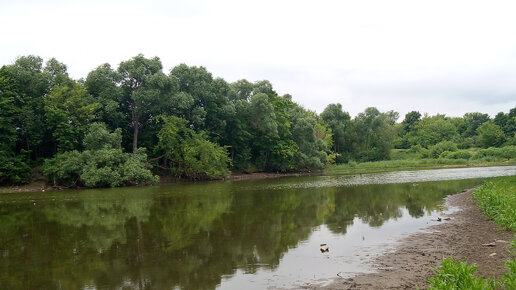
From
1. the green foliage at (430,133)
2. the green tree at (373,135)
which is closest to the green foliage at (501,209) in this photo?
the green tree at (373,135)

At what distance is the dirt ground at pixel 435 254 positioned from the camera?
8031 mm

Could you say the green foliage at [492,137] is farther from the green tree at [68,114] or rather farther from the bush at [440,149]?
the green tree at [68,114]

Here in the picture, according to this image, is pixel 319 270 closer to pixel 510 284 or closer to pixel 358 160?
pixel 510 284

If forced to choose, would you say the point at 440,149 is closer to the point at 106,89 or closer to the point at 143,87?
the point at 143,87

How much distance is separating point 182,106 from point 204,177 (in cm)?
997

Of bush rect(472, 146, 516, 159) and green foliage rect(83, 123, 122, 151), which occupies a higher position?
green foliage rect(83, 123, 122, 151)

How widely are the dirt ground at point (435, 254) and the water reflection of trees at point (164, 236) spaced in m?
2.55

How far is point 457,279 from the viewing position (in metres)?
6.70

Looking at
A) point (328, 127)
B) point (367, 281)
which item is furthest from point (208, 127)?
point (367, 281)

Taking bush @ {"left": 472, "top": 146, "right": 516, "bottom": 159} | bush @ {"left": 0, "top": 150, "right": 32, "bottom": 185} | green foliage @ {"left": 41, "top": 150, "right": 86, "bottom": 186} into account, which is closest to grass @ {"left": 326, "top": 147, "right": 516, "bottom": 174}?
bush @ {"left": 472, "top": 146, "right": 516, "bottom": 159}

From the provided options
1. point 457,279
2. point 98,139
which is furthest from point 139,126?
point 457,279

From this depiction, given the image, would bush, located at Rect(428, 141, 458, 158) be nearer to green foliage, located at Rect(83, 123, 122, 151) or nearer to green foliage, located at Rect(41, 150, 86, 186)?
green foliage, located at Rect(83, 123, 122, 151)

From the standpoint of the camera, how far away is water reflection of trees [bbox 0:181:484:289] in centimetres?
937

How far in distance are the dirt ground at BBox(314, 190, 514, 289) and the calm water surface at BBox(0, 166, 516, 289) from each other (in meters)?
0.56
